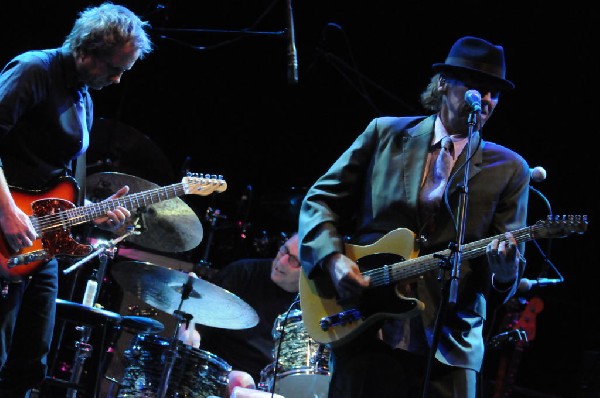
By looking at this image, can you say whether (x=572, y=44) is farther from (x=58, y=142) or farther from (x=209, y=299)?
(x=58, y=142)

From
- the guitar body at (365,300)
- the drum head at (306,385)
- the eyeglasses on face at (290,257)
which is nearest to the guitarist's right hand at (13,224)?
the guitar body at (365,300)

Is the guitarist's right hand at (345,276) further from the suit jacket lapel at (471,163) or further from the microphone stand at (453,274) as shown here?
the suit jacket lapel at (471,163)

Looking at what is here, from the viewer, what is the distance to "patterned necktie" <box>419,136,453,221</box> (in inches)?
118

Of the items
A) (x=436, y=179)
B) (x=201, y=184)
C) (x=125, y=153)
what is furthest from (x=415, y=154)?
(x=125, y=153)

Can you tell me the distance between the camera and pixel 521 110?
796cm

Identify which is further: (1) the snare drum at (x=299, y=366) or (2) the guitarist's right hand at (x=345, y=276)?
(1) the snare drum at (x=299, y=366)

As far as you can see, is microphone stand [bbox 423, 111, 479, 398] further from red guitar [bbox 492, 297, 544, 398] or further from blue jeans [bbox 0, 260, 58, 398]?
red guitar [bbox 492, 297, 544, 398]

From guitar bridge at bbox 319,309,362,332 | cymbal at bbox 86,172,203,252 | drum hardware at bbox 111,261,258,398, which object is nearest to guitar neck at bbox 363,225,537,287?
guitar bridge at bbox 319,309,362,332

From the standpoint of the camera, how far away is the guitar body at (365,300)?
283 centimetres

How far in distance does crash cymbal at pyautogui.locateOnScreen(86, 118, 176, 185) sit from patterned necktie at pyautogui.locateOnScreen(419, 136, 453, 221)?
12.3 feet

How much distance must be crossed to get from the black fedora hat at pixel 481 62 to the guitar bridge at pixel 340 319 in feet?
4.07

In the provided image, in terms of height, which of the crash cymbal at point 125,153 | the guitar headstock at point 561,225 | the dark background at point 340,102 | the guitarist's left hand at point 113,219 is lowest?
the guitar headstock at point 561,225

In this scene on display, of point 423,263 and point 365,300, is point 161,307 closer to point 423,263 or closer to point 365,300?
point 365,300

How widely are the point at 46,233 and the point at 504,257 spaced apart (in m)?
2.62
